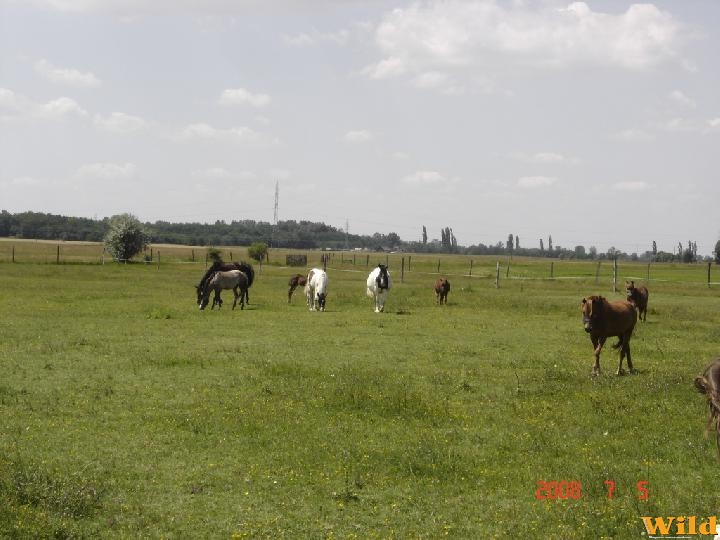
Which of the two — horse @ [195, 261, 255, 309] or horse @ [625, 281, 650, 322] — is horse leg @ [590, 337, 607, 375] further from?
horse @ [195, 261, 255, 309]

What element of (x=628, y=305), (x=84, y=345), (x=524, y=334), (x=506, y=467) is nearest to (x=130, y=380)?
(x=84, y=345)

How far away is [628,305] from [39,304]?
20.1 metres

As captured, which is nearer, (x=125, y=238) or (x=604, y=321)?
(x=604, y=321)

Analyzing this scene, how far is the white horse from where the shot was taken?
25.9 meters

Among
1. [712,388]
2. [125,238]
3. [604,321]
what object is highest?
[125,238]

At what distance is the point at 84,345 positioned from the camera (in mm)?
16484

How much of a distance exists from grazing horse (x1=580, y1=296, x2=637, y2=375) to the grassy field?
0.62 m

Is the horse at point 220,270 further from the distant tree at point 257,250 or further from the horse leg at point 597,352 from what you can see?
the distant tree at point 257,250

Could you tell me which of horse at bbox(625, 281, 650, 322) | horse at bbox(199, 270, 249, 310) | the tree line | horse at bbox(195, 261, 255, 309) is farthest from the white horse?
the tree line

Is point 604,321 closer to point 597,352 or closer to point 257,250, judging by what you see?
point 597,352

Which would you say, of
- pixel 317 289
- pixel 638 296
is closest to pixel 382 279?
pixel 317 289

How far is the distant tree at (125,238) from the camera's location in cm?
6103

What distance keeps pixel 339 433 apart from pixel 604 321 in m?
6.69

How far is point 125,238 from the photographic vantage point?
61250mm
